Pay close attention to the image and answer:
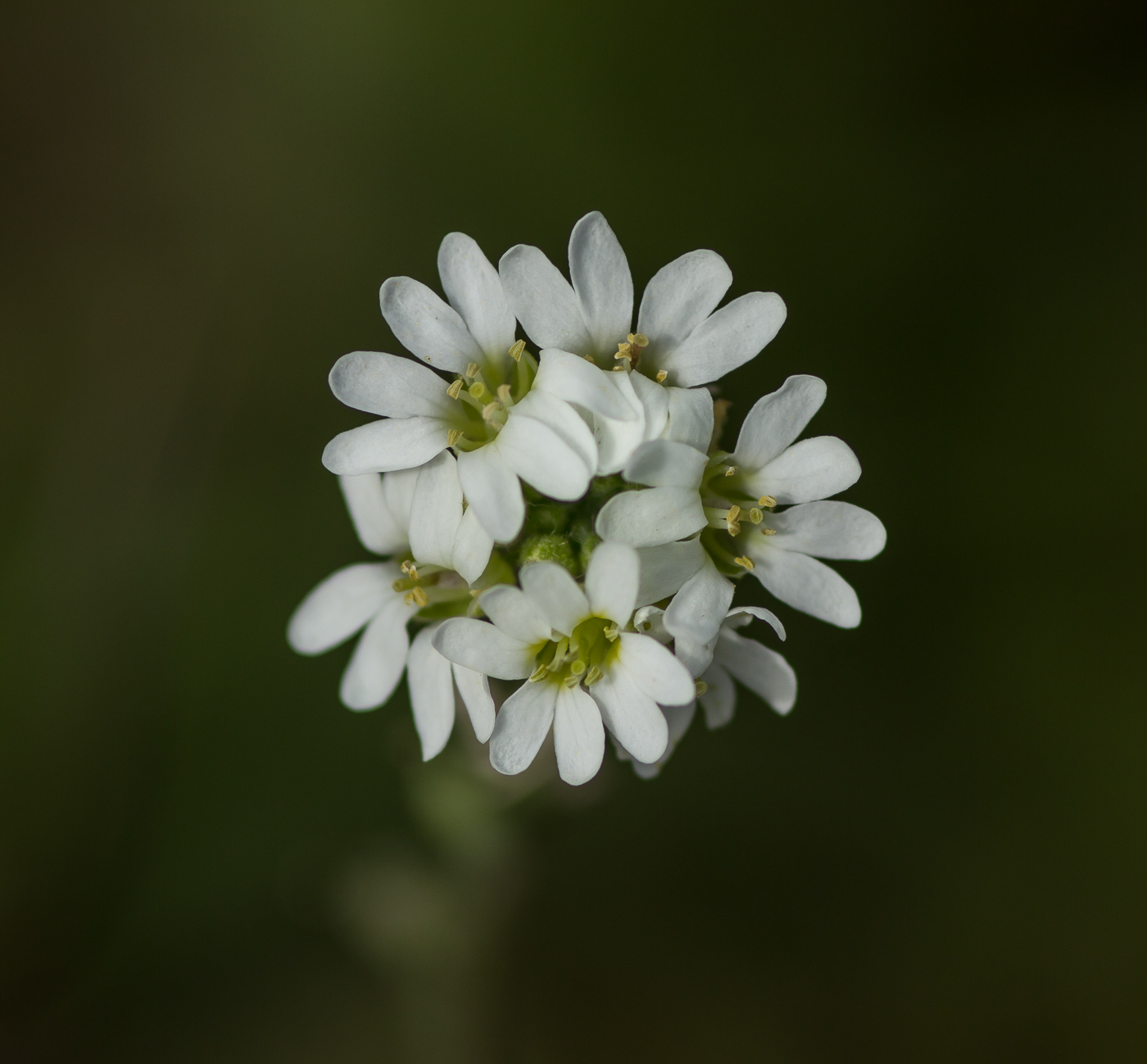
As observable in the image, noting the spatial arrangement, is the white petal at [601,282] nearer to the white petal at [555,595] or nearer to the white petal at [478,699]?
the white petal at [555,595]

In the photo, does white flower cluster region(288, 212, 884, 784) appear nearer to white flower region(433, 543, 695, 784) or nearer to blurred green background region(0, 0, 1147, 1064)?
white flower region(433, 543, 695, 784)

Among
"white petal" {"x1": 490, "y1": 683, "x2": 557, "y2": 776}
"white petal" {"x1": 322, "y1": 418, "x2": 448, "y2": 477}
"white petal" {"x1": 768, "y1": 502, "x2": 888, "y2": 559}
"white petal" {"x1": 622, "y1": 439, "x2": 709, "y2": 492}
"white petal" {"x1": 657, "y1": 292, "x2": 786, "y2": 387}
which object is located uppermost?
"white petal" {"x1": 657, "y1": 292, "x2": 786, "y2": 387}

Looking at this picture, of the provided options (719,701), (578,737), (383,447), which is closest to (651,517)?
(578,737)

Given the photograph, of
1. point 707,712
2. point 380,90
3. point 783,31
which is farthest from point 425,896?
point 783,31

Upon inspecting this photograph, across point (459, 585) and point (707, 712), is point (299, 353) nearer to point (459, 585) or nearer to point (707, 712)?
point (459, 585)

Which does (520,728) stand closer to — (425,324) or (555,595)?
(555,595)

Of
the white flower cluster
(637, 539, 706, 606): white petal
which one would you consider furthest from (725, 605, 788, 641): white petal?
(637, 539, 706, 606): white petal
